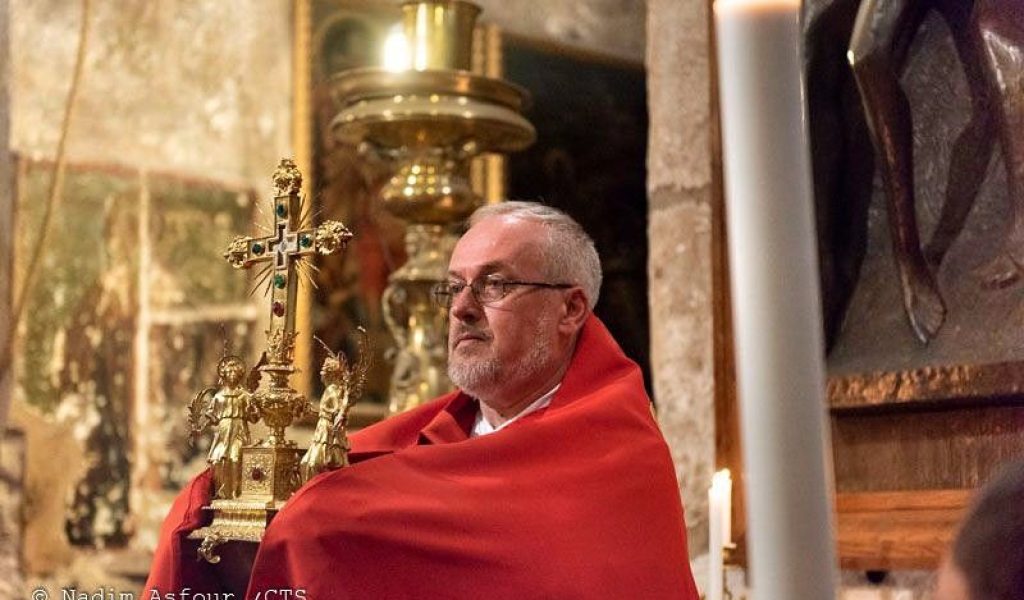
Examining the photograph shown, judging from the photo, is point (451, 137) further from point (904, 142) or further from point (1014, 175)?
point (1014, 175)

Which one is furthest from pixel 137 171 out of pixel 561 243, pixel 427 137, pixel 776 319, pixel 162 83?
pixel 776 319

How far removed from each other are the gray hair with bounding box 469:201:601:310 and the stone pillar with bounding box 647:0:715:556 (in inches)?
56.2

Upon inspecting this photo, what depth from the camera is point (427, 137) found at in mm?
3869

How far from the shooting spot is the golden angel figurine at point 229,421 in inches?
83.0

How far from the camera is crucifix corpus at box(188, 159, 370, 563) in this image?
6.68 ft

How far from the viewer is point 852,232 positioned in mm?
3352

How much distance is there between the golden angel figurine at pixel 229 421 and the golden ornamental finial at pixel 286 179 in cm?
25

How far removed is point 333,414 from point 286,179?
1.25ft

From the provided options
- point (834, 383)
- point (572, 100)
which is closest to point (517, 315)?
point (834, 383)

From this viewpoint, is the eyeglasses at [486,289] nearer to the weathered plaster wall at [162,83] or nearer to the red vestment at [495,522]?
the red vestment at [495,522]

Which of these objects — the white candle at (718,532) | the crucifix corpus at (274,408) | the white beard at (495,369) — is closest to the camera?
the crucifix corpus at (274,408)

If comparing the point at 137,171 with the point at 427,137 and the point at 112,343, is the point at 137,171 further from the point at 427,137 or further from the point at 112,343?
the point at 427,137

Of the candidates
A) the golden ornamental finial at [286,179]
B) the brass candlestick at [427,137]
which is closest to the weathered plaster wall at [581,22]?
the brass candlestick at [427,137]

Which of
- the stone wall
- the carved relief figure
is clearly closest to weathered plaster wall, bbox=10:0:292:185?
the stone wall
